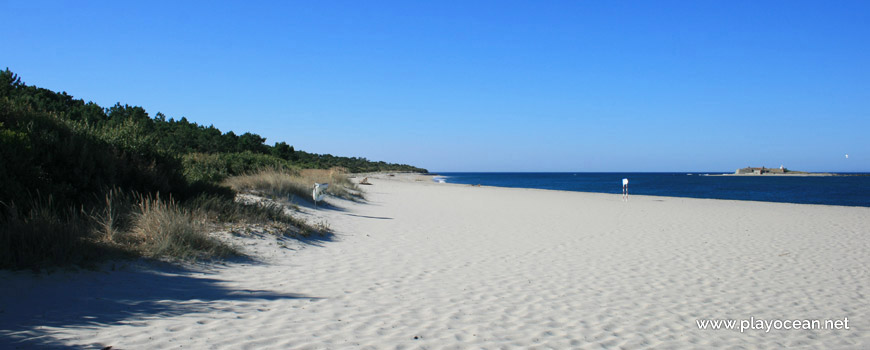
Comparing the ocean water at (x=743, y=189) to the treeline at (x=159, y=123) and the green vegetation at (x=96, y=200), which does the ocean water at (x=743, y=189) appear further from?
the green vegetation at (x=96, y=200)

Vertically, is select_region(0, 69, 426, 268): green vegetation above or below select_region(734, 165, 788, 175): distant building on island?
below

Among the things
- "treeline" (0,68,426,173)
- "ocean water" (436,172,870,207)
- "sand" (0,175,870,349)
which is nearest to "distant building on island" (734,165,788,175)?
"ocean water" (436,172,870,207)

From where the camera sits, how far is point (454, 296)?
5.73 meters

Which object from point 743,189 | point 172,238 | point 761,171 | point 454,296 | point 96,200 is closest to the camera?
point 454,296

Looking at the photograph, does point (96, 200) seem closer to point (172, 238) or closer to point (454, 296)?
point (172, 238)

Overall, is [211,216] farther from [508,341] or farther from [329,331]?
[508,341]

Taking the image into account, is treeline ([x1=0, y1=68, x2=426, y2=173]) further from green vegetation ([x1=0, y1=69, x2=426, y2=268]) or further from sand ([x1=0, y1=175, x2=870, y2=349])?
sand ([x1=0, y1=175, x2=870, y2=349])

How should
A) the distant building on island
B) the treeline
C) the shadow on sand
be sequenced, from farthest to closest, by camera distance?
1. the distant building on island
2. the treeline
3. the shadow on sand

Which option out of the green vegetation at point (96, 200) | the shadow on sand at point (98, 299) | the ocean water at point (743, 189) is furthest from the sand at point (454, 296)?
the ocean water at point (743, 189)

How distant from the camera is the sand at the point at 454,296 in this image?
4.14m

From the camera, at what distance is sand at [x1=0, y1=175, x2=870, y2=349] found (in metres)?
4.14

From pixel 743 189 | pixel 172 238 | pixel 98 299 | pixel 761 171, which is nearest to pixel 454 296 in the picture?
pixel 98 299

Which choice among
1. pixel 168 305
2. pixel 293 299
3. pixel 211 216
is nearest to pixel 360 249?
pixel 211 216

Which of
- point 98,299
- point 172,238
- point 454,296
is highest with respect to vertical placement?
point 172,238
